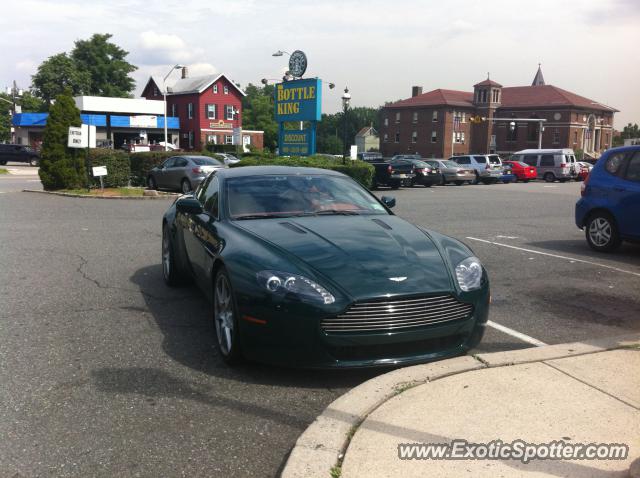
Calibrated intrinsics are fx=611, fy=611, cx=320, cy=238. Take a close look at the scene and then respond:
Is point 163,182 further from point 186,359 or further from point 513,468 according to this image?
point 513,468

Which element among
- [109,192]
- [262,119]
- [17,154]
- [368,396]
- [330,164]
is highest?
[262,119]

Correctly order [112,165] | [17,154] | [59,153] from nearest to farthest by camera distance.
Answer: [59,153], [112,165], [17,154]

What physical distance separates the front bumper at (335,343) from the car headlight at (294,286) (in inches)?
4.6

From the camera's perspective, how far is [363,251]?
440cm

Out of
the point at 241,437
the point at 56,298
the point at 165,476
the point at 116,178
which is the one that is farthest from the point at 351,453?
the point at 116,178

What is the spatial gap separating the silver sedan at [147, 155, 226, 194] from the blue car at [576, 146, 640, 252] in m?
13.8

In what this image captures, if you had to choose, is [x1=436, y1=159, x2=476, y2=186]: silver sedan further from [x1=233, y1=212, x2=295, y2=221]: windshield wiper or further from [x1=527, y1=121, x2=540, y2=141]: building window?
[x1=527, y1=121, x2=540, y2=141]: building window

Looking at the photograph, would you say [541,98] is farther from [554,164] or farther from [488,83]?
[554,164]

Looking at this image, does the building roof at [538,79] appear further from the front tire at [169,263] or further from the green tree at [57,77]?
the front tire at [169,263]

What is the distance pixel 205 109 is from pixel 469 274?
69628 mm

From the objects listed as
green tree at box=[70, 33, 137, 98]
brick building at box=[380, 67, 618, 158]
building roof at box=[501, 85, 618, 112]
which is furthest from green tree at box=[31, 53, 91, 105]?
building roof at box=[501, 85, 618, 112]

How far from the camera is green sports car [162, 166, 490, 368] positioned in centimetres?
391

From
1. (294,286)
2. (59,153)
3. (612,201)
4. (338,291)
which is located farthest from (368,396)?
(59,153)

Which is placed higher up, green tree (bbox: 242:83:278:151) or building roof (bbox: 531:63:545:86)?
building roof (bbox: 531:63:545:86)
